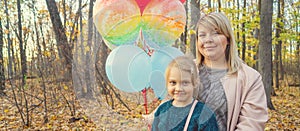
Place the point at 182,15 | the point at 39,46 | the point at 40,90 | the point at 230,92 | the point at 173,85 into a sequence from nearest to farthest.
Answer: the point at 173,85, the point at 230,92, the point at 182,15, the point at 39,46, the point at 40,90

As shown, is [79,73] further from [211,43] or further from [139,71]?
[211,43]

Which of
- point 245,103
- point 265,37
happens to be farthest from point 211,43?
point 265,37

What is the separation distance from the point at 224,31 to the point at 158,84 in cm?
38

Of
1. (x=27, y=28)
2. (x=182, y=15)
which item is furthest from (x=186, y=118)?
(x=27, y=28)

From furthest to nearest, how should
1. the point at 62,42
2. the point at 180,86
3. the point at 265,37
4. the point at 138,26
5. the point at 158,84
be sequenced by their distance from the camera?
the point at 265,37 < the point at 62,42 < the point at 138,26 < the point at 158,84 < the point at 180,86

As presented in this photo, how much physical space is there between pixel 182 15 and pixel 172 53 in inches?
8.4

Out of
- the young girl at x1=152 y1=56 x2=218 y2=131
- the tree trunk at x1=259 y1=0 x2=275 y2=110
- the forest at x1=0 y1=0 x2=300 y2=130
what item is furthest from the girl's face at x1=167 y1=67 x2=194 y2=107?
the tree trunk at x1=259 y1=0 x2=275 y2=110

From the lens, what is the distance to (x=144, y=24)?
1558 mm

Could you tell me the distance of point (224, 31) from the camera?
4.74 feet

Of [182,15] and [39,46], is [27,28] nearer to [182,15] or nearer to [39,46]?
[39,46]

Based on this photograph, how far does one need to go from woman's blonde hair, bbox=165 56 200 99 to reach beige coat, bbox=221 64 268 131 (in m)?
0.17

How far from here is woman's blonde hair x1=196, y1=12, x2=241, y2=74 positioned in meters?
1.42

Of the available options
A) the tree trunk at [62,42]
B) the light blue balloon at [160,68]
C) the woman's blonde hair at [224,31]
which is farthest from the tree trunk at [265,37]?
the light blue balloon at [160,68]

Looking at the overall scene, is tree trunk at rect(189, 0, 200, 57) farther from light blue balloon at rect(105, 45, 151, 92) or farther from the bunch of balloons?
light blue balloon at rect(105, 45, 151, 92)
